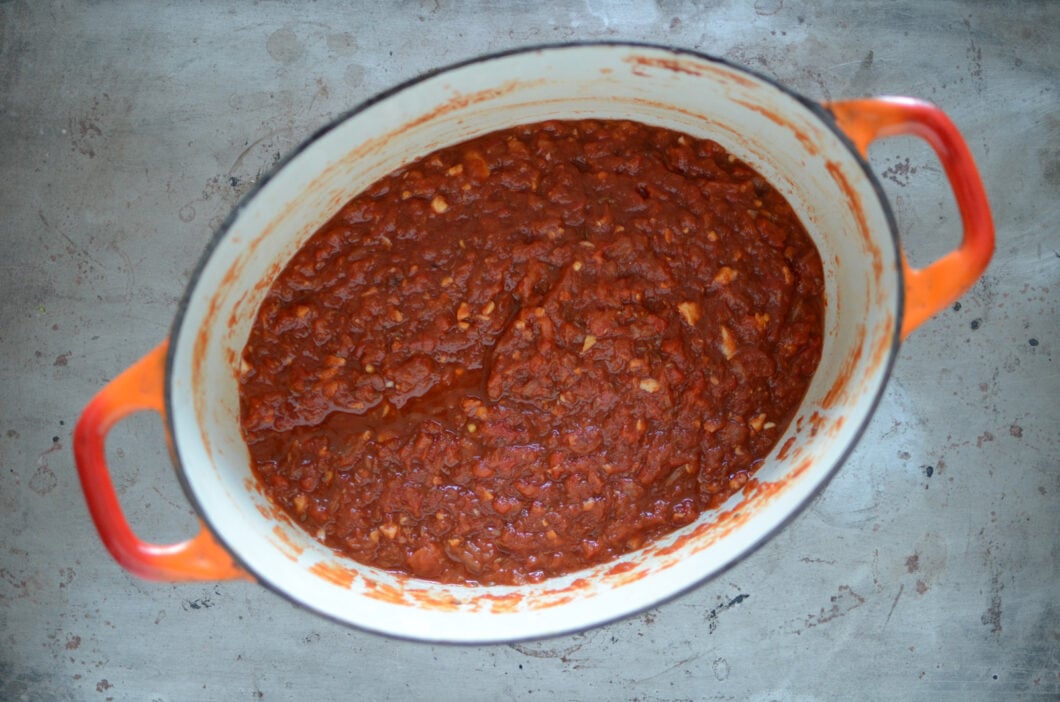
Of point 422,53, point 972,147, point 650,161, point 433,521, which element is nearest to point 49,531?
point 433,521

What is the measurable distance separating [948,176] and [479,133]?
0.87 m

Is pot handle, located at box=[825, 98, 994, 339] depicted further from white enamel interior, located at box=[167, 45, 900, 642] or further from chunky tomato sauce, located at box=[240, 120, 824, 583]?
chunky tomato sauce, located at box=[240, 120, 824, 583]

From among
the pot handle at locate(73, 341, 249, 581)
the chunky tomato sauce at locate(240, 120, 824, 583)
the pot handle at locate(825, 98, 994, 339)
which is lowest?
the pot handle at locate(73, 341, 249, 581)

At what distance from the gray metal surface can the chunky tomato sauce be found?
390 millimetres

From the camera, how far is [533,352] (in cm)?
156

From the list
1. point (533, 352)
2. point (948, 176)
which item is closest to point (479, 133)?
point (533, 352)

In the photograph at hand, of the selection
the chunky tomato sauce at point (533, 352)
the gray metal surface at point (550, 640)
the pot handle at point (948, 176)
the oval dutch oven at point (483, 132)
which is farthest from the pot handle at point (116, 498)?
the pot handle at point (948, 176)

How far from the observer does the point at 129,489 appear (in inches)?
74.8

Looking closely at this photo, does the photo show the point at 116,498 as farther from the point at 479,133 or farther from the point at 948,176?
the point at 948,176

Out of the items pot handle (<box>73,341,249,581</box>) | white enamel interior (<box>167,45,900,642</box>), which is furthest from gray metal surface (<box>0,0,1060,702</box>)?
pot handle (<box>73,341,249,581</box>)

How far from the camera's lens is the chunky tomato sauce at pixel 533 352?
1561 mm

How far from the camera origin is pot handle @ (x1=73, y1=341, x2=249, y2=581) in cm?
131

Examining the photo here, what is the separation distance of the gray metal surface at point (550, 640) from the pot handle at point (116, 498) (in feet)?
1.76

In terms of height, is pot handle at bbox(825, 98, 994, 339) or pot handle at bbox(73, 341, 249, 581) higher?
pot handle at bbox(825, 98, 994, 339)
